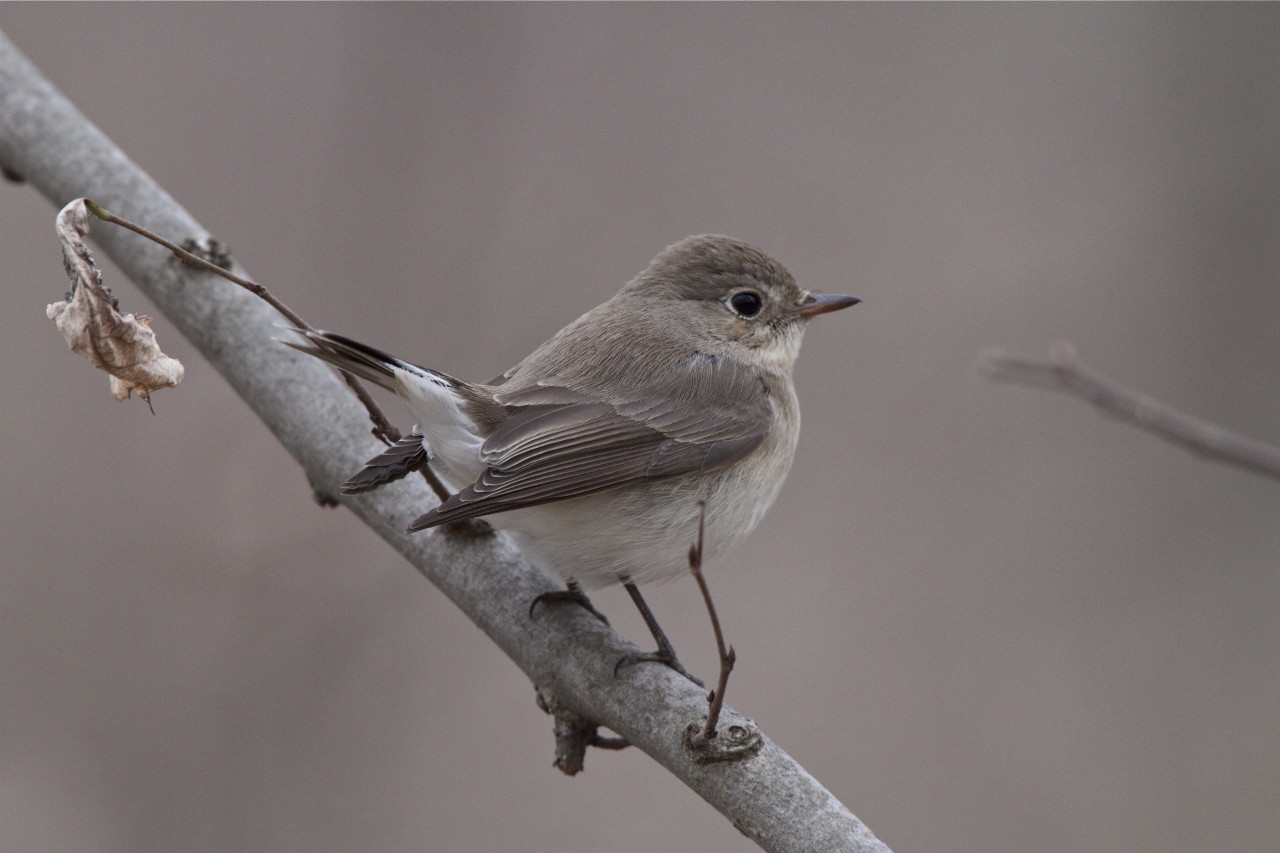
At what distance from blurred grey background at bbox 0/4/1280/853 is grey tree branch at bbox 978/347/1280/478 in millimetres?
3557

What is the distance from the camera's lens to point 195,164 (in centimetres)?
558

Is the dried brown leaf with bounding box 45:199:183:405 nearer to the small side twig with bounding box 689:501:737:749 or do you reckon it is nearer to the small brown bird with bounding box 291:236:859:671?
the small brown bird with bounding box 291:236:859:671

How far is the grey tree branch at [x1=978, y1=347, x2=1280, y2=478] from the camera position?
1.21 m

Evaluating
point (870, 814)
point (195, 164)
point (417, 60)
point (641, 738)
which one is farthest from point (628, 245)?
point (641, 738)

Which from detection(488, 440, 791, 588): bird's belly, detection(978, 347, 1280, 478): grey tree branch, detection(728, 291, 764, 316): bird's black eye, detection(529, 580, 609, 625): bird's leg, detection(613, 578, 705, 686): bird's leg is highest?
detection(728, 291, 764, 316): bird's black eye

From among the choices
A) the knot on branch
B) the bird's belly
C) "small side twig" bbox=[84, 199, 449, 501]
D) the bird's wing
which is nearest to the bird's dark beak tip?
the bird's wing

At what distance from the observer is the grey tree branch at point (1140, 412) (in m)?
1.21

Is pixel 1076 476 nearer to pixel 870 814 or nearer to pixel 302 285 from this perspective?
pixel 870 814

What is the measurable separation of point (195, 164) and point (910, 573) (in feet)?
14.2

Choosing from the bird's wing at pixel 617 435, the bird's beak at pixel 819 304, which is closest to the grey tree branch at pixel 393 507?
the bird's wing at pixel 617 435

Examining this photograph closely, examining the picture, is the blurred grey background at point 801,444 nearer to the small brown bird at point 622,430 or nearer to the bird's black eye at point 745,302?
the small brown bird at point 622,430

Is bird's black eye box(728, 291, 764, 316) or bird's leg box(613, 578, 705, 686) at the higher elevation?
bird's black eye box(728, 291, 764, 316)

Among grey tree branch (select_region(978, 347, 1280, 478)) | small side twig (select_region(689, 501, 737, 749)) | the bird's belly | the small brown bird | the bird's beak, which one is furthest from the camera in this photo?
the bird's beak

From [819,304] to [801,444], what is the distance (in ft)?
8.65
